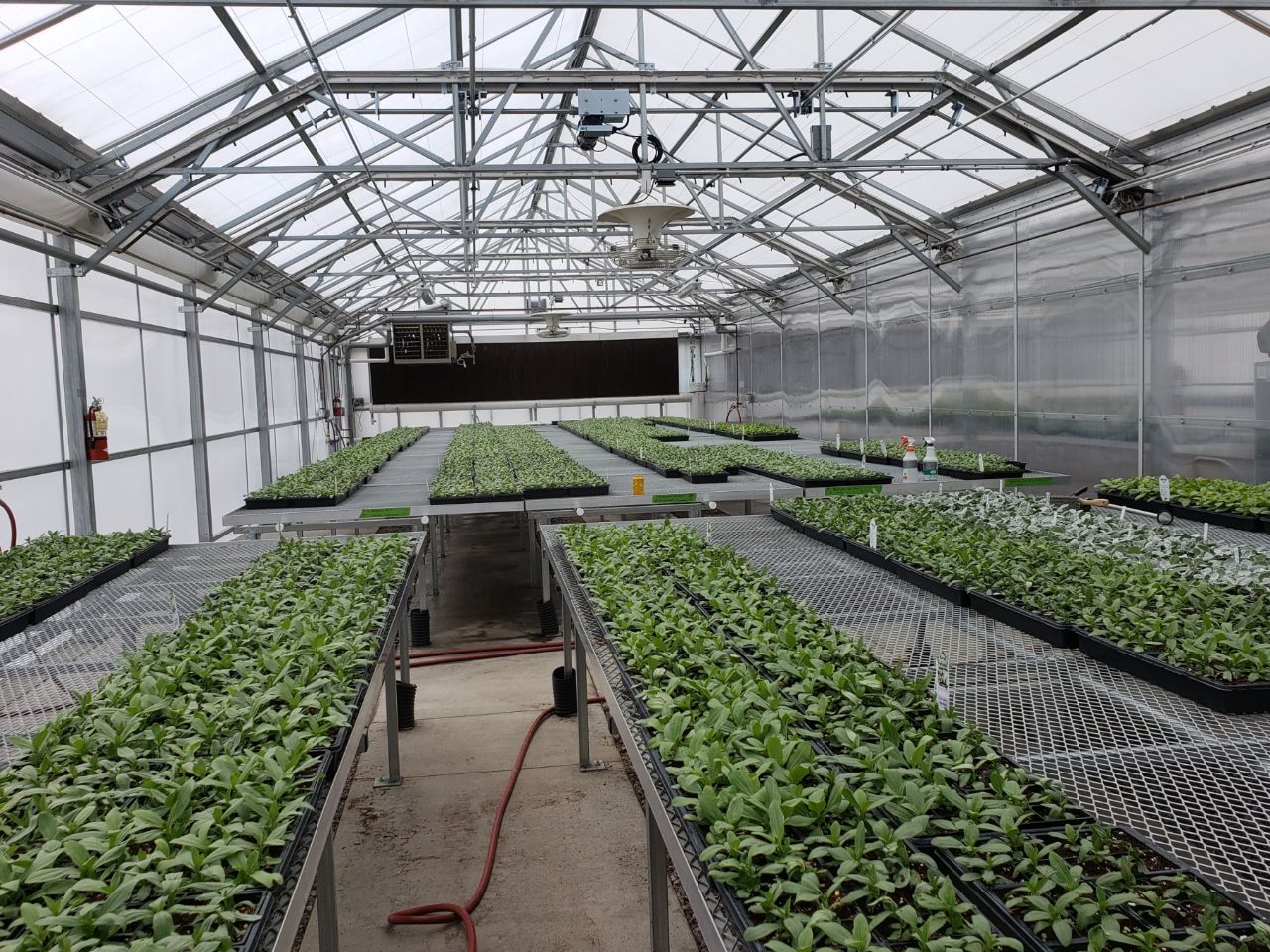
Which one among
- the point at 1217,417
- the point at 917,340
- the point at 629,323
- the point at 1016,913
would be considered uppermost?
the point at 629,323

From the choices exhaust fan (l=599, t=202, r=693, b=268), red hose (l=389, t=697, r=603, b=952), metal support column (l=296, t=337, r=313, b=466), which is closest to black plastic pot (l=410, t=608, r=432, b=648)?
exhaust fan (l=599, t=202, r=693, b=268)

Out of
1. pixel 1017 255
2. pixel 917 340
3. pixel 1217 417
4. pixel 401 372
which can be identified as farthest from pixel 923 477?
pixel 401 372

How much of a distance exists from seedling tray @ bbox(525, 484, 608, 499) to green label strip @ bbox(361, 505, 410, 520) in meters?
1.04

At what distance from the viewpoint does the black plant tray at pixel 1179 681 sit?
2.62 m

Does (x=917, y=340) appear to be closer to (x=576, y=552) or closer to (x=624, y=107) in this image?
(x=624, y=107)

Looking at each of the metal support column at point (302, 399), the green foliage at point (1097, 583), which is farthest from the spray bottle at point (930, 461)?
the metal support column at point (302, 399)

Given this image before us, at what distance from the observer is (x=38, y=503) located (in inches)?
300

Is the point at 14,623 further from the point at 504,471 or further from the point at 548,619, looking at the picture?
the point at 504,471

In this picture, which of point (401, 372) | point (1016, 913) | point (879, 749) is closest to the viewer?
point (1016, 913)

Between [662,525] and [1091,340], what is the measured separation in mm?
6382

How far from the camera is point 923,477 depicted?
8523 mm

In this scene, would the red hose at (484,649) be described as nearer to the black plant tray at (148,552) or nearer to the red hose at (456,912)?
the black plant tray at (148,552)

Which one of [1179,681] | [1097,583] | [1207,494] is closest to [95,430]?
[1097,583]

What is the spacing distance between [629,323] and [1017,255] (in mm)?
16416
